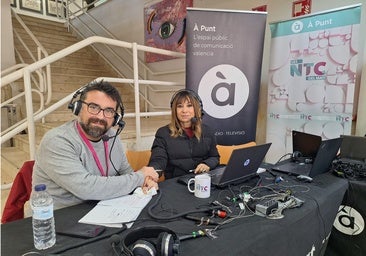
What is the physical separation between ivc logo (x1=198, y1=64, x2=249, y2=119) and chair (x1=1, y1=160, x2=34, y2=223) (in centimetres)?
166

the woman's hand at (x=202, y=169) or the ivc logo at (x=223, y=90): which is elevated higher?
the ivc logo at (x=223, y=90)

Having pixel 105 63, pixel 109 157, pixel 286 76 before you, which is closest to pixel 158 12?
pixel 105 63

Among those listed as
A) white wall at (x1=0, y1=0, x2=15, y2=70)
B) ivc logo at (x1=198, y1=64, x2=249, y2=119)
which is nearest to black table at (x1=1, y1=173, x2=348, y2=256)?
ivc logo at (x1=198, y1=64, x2=249, y2=119)

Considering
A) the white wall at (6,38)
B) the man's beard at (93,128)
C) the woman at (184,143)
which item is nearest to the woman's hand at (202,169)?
the woman at (184,143)

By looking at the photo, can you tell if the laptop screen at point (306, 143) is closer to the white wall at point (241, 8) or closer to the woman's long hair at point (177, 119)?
the woman's long hair at point (177, 119)

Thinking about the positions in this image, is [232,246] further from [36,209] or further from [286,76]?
[286,76]

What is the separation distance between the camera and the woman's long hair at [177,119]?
5.79 feet

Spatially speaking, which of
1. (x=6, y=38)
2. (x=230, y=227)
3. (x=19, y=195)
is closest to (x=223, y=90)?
(x=230, y=227)

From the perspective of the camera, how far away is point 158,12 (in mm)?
3955

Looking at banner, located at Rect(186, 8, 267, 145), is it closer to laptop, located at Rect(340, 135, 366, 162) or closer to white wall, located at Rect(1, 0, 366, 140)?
white wall, located at Rect(1, 0, 366, 140)

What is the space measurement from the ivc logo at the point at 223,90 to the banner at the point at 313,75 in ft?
1.21

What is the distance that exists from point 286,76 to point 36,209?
2.45 meters

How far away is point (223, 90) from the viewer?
2.47 m

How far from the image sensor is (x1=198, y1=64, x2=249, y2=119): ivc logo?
2.44 meters
